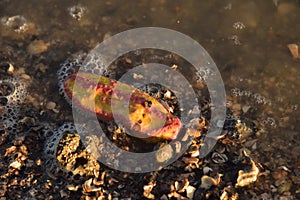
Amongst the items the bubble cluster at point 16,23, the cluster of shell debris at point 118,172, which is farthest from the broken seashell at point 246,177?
the bubble cluster at point 16,23

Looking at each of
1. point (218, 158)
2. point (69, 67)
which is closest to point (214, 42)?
point (218, 158)

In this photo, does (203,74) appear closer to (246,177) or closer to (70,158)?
(246,177)

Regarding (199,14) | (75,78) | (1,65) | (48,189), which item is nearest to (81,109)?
(75,78)

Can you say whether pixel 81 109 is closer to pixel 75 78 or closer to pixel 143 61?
pixel 75 78

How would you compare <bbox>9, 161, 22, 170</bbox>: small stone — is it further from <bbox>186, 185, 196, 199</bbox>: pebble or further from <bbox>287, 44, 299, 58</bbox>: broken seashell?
<bbox>287, 44, 299, 58</bbox>: broken seashell

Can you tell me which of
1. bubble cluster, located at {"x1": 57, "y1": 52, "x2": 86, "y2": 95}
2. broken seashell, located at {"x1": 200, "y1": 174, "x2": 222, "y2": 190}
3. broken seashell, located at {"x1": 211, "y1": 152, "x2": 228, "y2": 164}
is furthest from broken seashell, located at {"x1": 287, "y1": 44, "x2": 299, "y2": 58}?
bubble cluster, located at {"x1": 57, "y1": 52, "x2": 86, "y2": 95}

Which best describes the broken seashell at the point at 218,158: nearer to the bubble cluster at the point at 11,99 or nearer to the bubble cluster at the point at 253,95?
the bubble cluster at the point at 253,95
